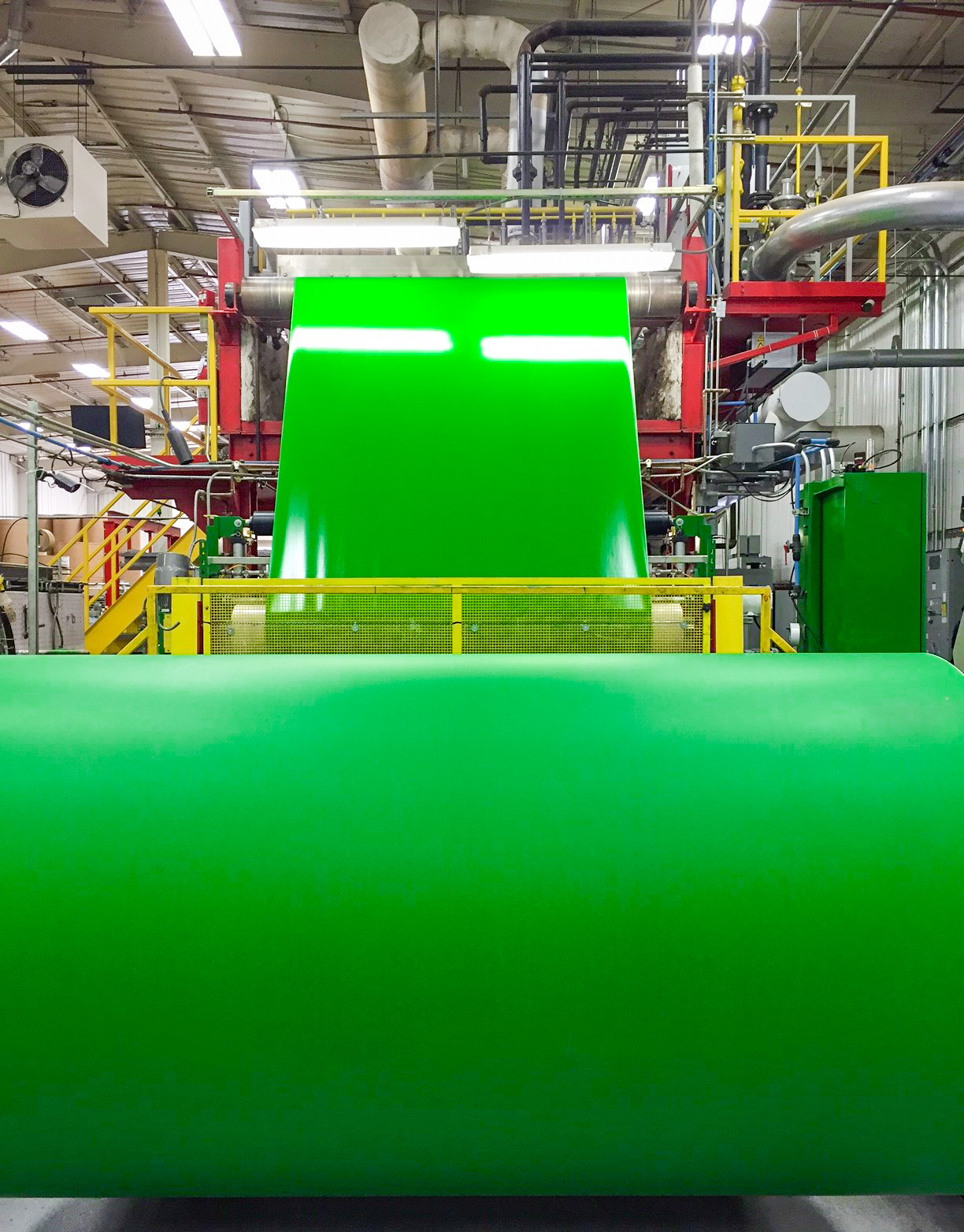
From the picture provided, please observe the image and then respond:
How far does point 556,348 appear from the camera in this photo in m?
3.75

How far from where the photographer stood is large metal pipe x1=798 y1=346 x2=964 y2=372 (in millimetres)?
10344

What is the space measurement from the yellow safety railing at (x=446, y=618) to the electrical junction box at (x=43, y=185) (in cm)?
742

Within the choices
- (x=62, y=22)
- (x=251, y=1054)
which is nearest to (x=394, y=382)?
(x=251, y=1054)

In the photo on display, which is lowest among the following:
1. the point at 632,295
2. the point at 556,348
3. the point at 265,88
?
the point at 556,348

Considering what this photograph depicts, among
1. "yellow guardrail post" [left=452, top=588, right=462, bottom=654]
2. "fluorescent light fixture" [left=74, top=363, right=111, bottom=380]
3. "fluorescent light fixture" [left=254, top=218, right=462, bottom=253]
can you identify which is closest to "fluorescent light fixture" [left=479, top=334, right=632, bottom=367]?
"yellow guardrail post" [left=452, top=588, right=462, bottom=654]

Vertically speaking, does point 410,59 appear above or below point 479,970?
above

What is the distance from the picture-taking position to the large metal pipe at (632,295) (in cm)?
457

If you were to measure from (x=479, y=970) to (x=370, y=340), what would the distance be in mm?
3047

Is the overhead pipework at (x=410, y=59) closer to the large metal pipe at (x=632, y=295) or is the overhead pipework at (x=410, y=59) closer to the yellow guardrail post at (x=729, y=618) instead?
the large metal pipe at (x=632, y=295)

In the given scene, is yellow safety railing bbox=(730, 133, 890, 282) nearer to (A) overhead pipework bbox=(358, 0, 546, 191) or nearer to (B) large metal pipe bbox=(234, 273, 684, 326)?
(B) large metal pipe bbox=(234, 273, 684, 326)

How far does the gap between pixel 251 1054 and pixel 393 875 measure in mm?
332

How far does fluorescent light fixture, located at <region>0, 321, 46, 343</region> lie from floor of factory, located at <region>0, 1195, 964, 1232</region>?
1770cm

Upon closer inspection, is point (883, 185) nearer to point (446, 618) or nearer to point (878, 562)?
point (878, 562)

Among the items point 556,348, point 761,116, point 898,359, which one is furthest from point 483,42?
point 556,348
